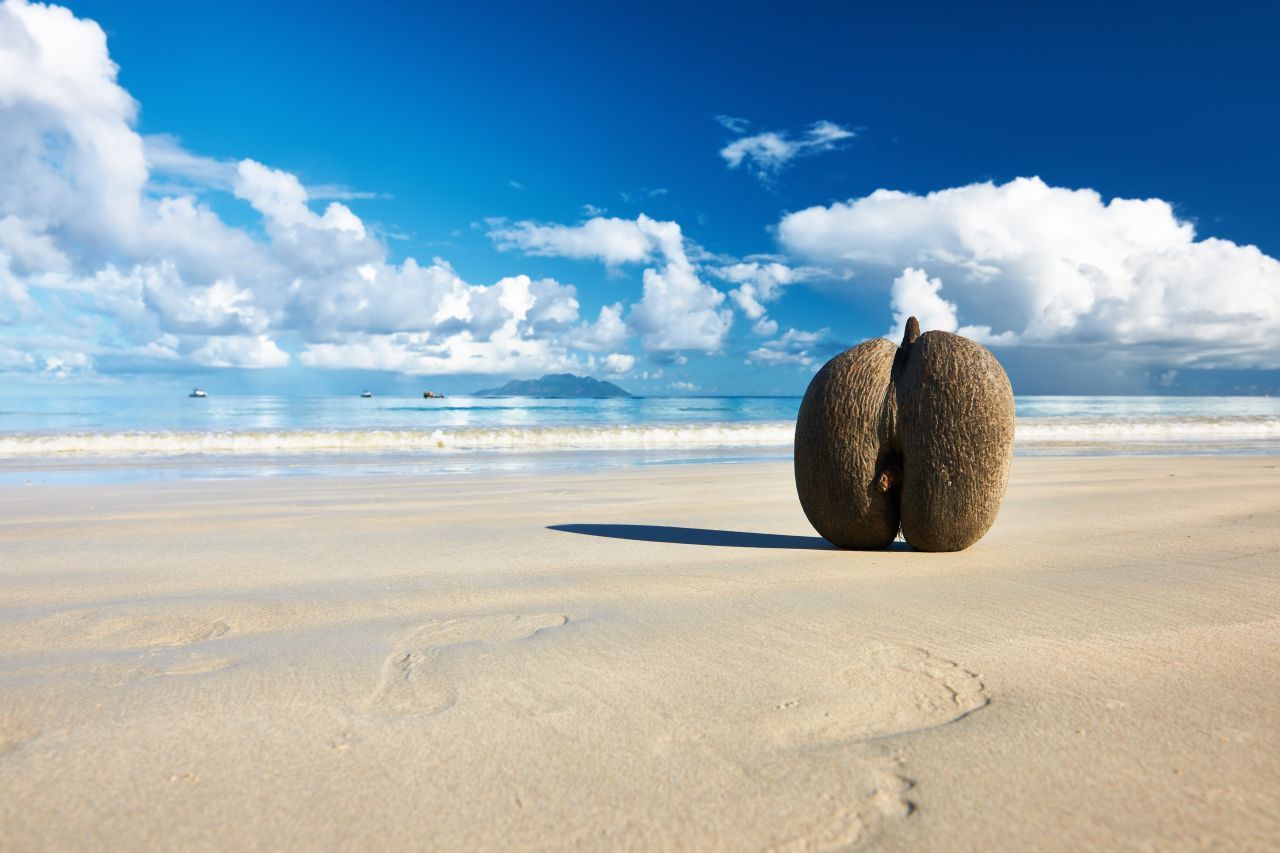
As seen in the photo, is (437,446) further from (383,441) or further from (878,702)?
(878,702)

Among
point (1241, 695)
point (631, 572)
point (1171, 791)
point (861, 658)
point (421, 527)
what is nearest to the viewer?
point (1171, 791)

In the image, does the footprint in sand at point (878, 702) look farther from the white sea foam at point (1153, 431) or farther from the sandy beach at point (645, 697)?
the white sea foam at point (1153, 431)

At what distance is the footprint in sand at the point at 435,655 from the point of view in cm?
279

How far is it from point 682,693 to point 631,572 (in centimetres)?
235

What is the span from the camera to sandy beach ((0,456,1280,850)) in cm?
198

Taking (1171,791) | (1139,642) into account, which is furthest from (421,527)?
(1171,791)

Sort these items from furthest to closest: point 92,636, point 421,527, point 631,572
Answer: point 421,527, point 631,572, point 92,636

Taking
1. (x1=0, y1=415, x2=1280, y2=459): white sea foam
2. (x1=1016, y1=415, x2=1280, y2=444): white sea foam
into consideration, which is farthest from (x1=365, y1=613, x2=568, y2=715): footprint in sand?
(x1=1016, y1=415, x2=1280, y2=444): white sea foam

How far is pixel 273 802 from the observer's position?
2078 millimetres

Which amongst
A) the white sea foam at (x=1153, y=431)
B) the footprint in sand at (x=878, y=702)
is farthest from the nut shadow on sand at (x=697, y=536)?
the white sea foam at (x=1153, y=431)

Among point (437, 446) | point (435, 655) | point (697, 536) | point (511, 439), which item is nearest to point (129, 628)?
point (435, 655)

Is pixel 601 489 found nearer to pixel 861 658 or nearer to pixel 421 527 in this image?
pixel 421 527

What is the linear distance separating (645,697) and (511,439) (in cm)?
2299

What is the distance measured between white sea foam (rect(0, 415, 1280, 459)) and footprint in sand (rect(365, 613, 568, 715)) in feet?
59.3
